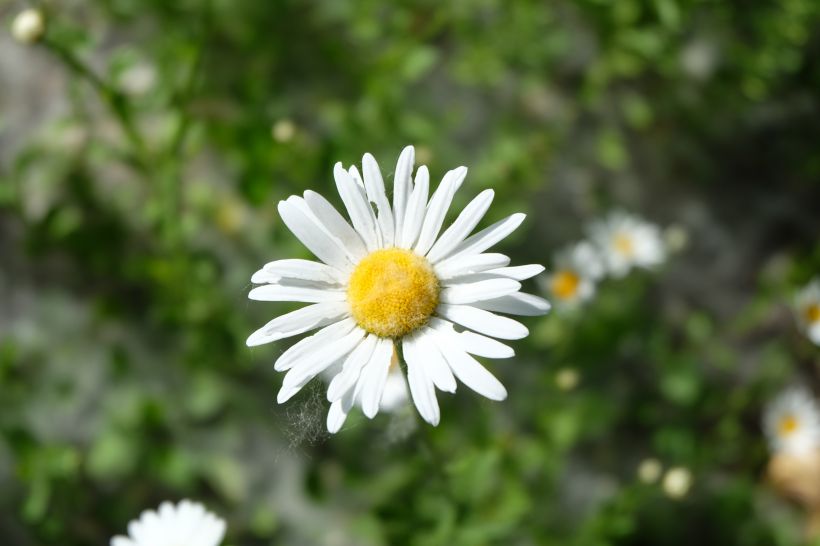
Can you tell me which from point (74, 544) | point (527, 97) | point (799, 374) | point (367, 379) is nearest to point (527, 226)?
point (527, 97)

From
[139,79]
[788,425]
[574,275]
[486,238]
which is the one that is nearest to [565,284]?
[574,275]

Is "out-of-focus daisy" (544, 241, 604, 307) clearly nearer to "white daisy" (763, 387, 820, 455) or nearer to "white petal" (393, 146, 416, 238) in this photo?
"white daisy" (763, 387, 820, 455)

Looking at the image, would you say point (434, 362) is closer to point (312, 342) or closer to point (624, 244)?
point (312, 342)

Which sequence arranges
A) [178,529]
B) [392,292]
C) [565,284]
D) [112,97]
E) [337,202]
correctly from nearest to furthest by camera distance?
1. [392,292]
2. [178,529]
3. [112,97]
4. [337,202]
5. [565,284]

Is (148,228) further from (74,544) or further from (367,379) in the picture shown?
(367,379)

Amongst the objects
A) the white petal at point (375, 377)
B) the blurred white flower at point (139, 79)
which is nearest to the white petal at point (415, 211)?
the white petal at point (375, 377)
